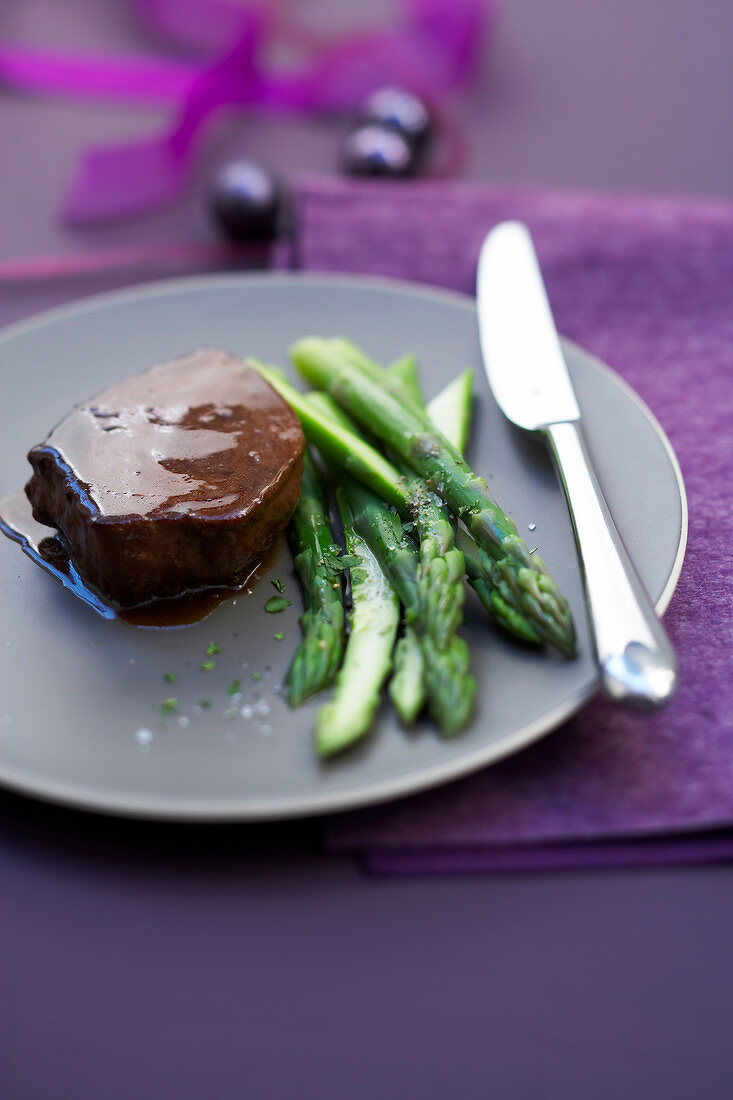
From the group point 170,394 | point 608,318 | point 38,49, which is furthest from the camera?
point 38,49

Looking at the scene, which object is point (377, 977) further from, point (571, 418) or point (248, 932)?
point (571, 418)

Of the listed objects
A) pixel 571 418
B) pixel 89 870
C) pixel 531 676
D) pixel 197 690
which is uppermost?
pixel 571 418

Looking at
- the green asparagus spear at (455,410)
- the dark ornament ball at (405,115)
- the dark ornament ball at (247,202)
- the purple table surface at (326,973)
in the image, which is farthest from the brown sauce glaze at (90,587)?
the dark ornament ball at (405,115)

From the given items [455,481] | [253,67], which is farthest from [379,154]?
[455,481]

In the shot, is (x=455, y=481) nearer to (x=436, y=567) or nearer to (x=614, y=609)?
(x=436, y=567)

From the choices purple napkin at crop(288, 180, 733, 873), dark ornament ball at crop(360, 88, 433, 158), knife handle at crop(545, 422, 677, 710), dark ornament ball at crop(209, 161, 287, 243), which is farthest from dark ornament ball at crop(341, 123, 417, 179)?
knife handle at crop(545, 422, 677, 710)

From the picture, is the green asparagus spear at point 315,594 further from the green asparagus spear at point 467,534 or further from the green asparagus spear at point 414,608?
the green asparagus spear at point 467,534

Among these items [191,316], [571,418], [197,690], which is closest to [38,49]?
[191,316]
